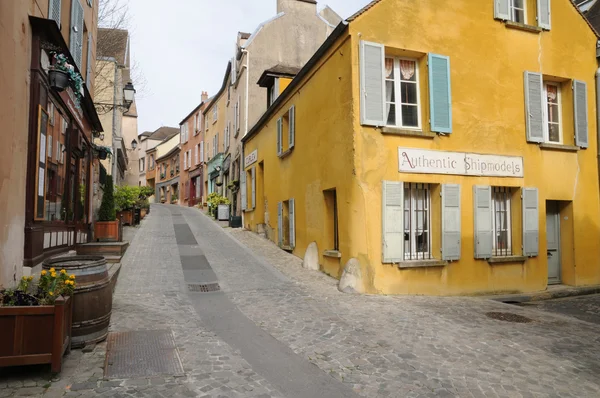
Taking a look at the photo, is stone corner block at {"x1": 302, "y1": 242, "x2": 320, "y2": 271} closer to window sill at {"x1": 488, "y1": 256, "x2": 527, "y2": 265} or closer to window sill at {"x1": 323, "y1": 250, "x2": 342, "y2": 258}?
window sill at {"x1": 323, "y1": 250, "x2": 342, "y2": 258}

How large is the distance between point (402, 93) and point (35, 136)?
7067 millimetres

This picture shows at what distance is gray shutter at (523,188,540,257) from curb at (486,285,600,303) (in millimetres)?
942

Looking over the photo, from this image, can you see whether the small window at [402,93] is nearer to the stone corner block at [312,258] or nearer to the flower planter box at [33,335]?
the stone corner block at [312,258]

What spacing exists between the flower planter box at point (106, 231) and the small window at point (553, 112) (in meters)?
11.5

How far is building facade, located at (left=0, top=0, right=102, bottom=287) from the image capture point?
17.6 ft

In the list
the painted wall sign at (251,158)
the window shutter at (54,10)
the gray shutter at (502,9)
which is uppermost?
the gray shutter at (502,9)

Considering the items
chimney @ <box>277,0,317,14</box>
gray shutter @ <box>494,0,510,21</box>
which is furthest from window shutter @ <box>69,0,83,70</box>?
chimney @ <box>277,0,317,14</box>

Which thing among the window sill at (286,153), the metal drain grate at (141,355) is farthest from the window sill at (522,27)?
the metal drain grate at (141,355)

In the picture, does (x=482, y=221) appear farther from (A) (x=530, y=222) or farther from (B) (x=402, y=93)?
(B) (x=402, y=93)

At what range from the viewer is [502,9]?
10117 millimetres

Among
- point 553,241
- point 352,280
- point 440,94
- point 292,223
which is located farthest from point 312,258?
point 553,241

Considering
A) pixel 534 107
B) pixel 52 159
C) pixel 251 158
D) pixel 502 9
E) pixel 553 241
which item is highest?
pixel 502 9

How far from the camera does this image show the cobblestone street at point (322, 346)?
4.06 m

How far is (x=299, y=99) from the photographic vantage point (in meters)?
11.8
